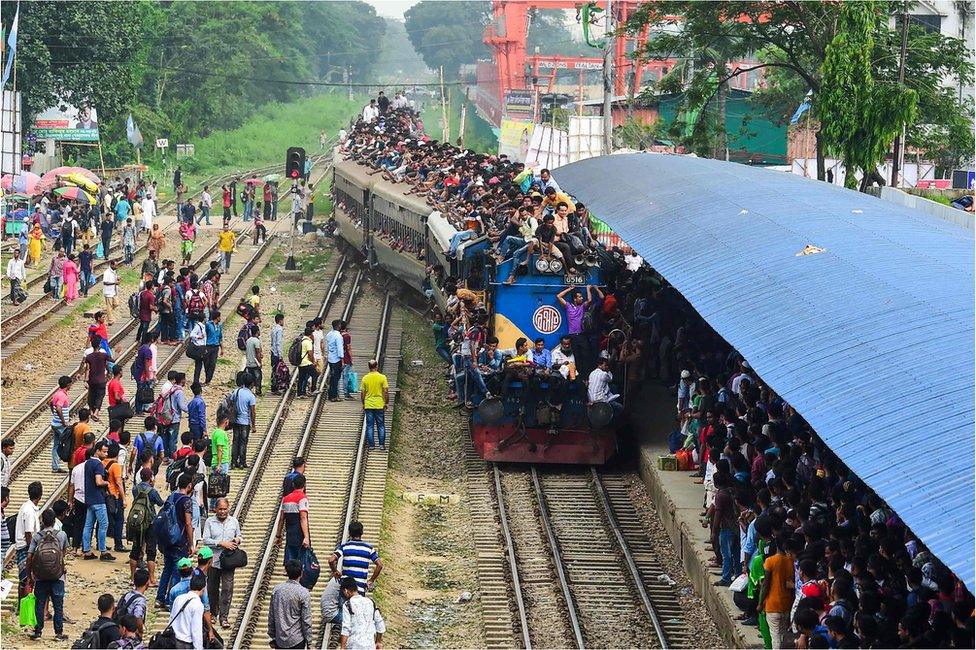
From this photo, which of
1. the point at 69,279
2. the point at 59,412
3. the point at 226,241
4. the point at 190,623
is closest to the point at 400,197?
the point at 226,241

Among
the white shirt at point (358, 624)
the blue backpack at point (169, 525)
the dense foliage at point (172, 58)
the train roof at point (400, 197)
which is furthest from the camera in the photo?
the dense foliage at point (172, 58)

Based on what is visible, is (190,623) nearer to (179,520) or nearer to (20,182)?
(179,520)

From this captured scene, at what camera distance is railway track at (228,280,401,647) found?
13703mm

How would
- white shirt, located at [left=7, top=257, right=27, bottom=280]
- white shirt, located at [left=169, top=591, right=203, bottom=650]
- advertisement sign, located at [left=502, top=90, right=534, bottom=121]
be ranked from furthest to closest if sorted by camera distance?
advertisement sign, located at [left=502, top=90, right=534, bottom=121] < white shirt, located at [left=7, top=257, right=27, bottom=280] < white shirt, located at [left=169, top=591, right=203, bottom=650]

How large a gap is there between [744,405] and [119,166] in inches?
1843

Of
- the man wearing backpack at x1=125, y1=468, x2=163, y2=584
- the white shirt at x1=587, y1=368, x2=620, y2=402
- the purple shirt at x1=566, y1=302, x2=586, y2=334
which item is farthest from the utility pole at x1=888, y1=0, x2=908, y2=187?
the man wearing backpack at x1=125, y1=468, x2=163, y2=584

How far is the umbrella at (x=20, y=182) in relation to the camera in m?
36.8

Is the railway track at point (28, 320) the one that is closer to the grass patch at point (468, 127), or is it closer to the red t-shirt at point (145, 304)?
the red t-shirt at point (145, 304)

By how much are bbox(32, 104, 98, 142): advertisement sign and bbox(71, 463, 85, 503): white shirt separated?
118 feet

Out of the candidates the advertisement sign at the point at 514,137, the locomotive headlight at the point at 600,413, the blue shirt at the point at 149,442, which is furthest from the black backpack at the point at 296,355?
the advertisement sign at the point at 514,137

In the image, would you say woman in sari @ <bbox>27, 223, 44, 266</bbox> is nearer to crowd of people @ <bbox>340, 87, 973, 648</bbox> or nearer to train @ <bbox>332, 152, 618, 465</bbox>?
crowd of people @ <bbox>340, 87, 973, 648</bbox>

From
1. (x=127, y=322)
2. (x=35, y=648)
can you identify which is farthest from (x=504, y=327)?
(x=127, y=322)

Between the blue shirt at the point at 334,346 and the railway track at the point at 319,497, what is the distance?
0.72m

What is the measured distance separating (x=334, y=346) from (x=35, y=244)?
497 inches
